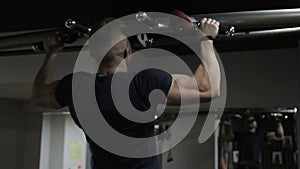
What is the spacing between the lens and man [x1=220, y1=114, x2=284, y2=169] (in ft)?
7.06

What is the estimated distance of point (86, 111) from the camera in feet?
3.76

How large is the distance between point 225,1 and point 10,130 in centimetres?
243

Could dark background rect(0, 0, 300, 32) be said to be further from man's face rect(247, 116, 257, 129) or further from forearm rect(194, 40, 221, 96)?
man's face rect(247, 116, 257, 129)

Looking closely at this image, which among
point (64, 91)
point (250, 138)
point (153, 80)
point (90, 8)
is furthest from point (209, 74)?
point (250, 138)

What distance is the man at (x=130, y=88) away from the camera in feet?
3.33

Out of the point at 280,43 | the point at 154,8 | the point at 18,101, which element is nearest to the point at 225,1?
the point at 154,8

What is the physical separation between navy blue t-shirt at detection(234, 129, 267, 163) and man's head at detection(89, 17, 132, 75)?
4.17ft

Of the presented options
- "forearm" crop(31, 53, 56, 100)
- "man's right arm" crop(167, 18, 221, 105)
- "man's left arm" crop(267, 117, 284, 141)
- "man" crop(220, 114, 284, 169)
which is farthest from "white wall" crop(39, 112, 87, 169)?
"man's right arm" crop(167, 18, 221, 105)

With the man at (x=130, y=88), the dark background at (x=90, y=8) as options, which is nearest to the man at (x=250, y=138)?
the dark background at (x=90, y=8)

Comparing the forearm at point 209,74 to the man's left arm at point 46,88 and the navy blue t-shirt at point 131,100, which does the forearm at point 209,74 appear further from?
the man's left arm at point 46,88

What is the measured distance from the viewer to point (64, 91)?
1178mm

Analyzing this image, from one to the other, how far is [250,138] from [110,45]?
53.0 inches

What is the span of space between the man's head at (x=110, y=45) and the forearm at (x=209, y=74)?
218mm

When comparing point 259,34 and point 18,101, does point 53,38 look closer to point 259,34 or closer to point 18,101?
point 259,34
